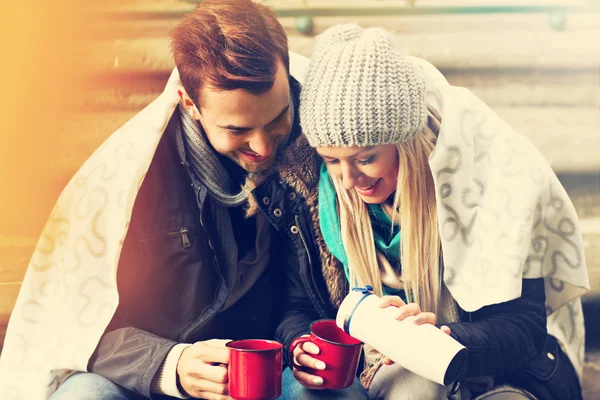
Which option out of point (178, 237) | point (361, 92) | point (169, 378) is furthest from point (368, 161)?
point (169, 378)

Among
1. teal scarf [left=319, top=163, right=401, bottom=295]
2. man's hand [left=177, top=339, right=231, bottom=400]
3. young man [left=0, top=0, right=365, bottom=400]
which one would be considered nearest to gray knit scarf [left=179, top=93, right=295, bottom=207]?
young man [left=0, top=0, right=365, bottom=400]

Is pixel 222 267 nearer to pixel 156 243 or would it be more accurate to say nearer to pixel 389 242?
pixel 156 243

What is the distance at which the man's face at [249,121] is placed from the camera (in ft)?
3.64

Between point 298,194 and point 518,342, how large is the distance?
0.42m

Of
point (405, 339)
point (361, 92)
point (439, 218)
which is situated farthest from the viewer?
point (439, 218)

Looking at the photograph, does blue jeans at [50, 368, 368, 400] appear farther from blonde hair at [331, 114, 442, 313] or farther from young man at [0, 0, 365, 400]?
blonde hair at [331, 114, 442, 313]

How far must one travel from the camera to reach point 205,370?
1036 millimetres

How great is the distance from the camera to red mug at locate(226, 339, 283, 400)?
954 mm

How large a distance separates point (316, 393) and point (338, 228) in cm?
27

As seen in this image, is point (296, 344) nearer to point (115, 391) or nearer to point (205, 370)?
point (205, 370)

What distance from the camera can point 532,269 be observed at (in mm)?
1154

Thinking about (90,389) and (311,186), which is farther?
(311,186)

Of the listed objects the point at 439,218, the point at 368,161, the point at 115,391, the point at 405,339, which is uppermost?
the point at 368,161

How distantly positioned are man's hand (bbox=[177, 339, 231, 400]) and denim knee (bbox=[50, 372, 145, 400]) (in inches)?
4.0
